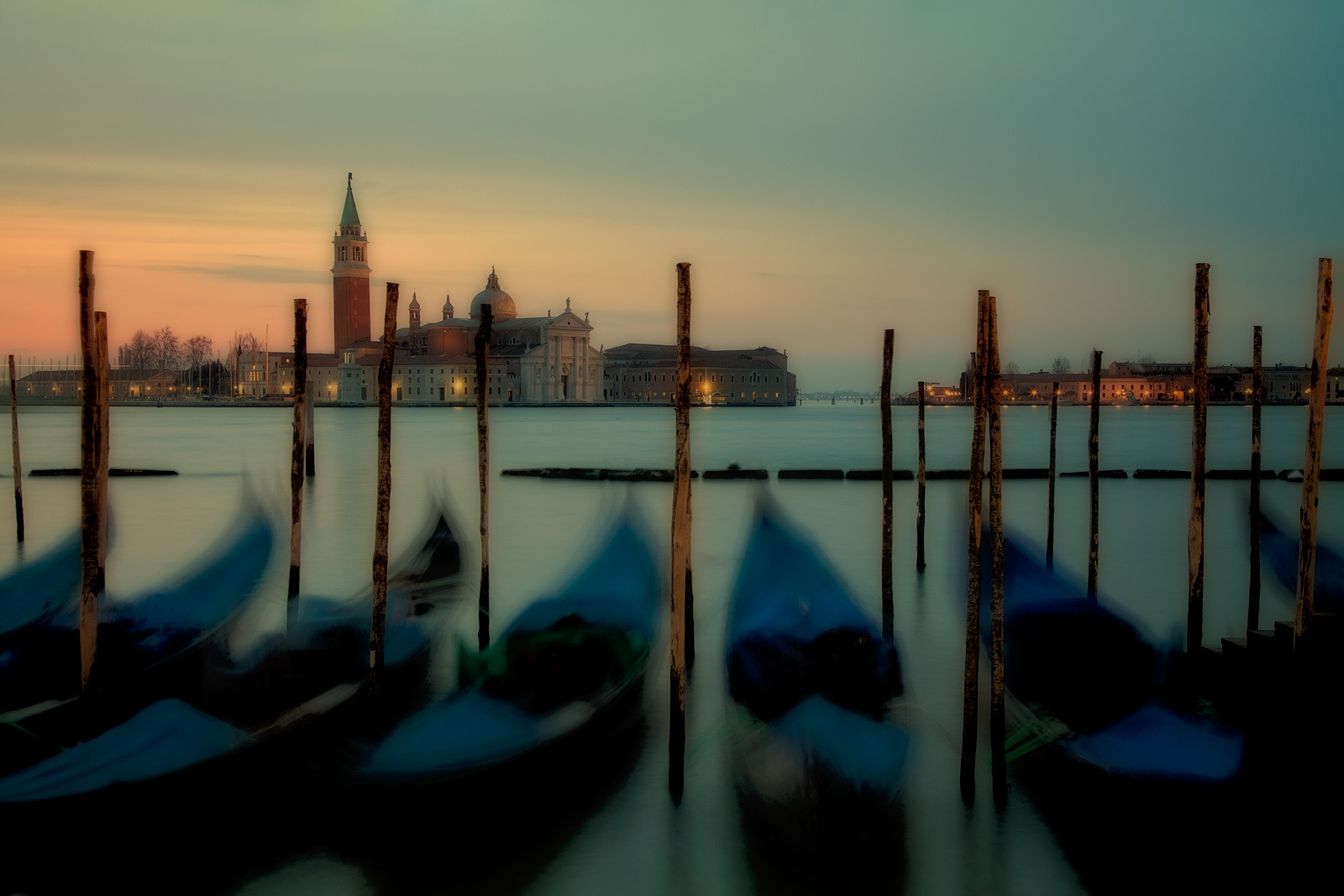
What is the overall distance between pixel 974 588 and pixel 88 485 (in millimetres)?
3614

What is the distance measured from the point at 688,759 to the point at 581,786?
1.83ft

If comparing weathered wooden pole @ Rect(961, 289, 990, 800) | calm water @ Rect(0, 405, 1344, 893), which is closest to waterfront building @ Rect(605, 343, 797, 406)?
calm water @ Rect(0, 405, 1344, 893)

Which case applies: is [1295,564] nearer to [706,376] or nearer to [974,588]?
[974,588]

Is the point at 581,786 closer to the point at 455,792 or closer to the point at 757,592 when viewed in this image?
the point at 455,792

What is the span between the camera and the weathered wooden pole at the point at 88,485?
4.34m

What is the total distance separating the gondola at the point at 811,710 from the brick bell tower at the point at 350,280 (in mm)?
62631

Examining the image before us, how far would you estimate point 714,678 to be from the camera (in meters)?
5.52

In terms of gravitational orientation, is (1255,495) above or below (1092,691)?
above

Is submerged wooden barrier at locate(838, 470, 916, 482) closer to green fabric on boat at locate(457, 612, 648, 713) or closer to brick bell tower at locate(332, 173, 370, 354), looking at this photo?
green fabric on boat at locate(457, 612, 648, 713)

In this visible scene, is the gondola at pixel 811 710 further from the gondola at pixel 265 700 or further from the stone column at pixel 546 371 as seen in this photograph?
the stone column at pixel 546 371

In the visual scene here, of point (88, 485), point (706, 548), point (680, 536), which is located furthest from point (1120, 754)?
point (706, 548)

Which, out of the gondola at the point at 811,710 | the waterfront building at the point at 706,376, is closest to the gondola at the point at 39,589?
the gondola at the point at 811,710

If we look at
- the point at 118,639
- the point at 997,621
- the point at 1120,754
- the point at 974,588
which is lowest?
the point at 1120,754

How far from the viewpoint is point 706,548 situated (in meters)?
10.2
